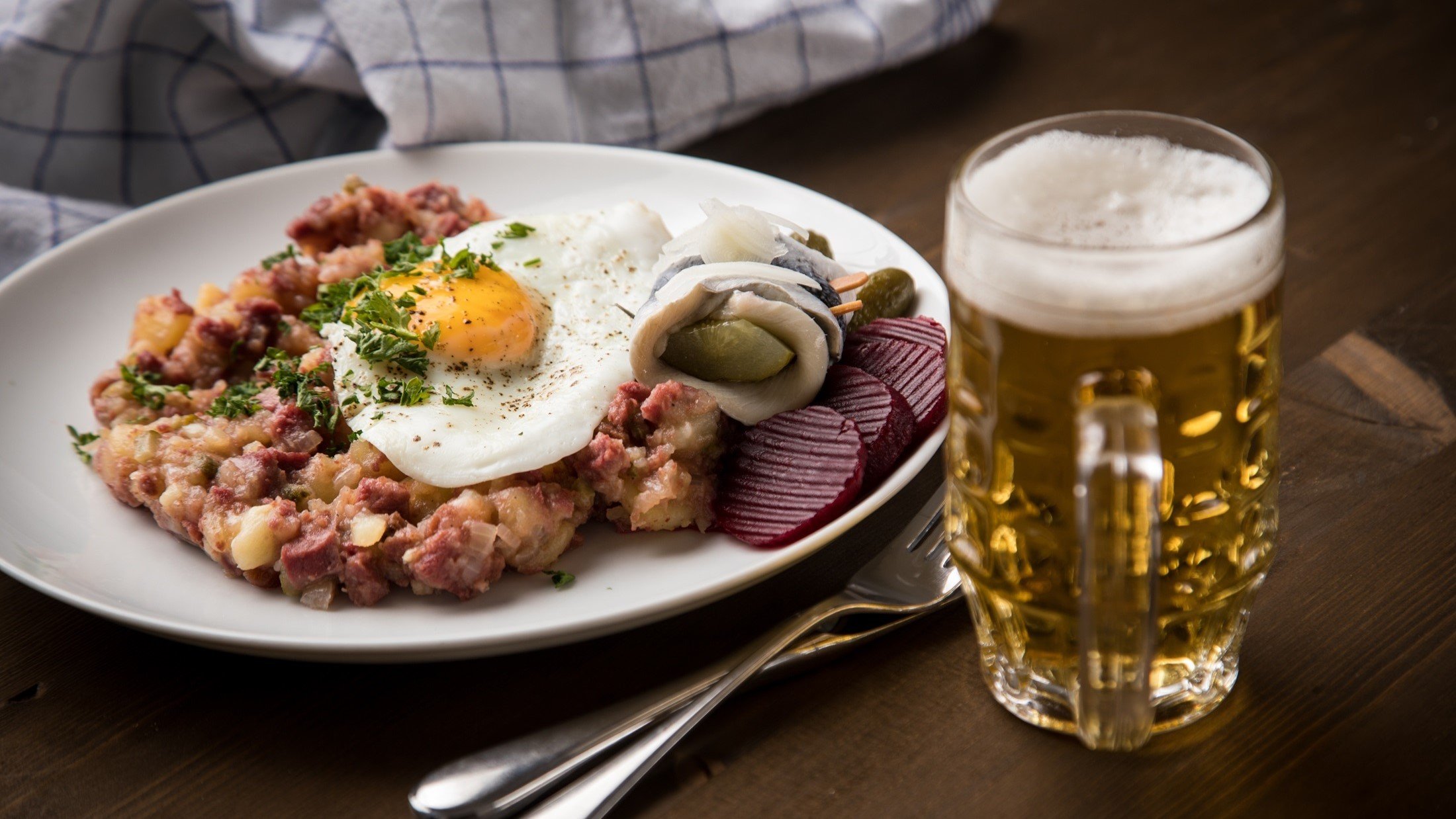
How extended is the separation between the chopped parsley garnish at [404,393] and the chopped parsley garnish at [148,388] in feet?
1.96

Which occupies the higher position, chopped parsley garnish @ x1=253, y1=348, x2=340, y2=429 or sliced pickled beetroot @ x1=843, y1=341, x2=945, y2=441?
chopped parsley garnish @ x1=253, y1=348, x2=340, y2=429

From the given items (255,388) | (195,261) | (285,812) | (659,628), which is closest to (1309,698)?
(659,628)

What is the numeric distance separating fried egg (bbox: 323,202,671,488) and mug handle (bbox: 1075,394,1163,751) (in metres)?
1.26

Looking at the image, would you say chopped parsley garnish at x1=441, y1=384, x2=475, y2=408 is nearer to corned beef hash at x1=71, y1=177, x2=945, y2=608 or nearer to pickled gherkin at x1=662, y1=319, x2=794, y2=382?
corned beef hash at x1=71, y1=177, x2=945, y2=608

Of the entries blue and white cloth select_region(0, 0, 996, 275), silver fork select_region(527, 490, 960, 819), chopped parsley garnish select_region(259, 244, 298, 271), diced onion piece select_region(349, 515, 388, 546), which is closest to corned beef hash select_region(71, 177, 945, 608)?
diced onion piece select_region(349, 515, 388, 546)

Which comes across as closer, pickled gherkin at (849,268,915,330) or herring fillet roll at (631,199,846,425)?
herring fillet roll at (631,199,846,425)

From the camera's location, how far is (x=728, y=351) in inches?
110

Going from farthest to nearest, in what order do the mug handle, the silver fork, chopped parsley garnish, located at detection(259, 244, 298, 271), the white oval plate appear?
chopped parsley garnish, located at detection(259, 244, 298, 271)
the white oval plate
the silver fork
the mug handle

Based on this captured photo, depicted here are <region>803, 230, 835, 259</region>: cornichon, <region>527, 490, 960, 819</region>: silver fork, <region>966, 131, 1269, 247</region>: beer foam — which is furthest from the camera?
<region>803, 230, 835, 259</region>: cornichon

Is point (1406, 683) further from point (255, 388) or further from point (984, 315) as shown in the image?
point (255, 388)

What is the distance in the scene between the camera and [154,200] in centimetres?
499

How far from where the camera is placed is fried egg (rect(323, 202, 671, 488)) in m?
2.77

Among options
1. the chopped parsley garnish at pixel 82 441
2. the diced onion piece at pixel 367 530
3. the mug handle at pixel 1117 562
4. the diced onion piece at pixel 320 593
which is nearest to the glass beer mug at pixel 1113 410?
the mug handle at pixel 1117 562

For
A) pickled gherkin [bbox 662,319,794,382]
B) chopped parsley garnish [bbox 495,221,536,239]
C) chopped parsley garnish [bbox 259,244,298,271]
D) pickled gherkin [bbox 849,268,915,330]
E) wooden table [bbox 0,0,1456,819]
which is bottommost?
wooden table [bbox 0,0,1456,819]
